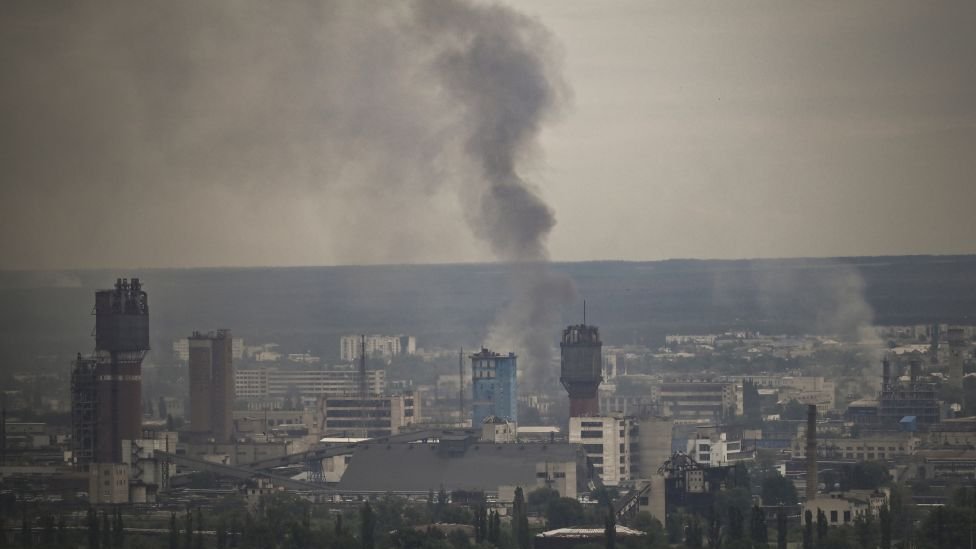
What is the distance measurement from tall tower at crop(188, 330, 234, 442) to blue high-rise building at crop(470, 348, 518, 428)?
22.5 ft

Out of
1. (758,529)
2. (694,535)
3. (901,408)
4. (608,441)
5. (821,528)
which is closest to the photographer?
(758,529)

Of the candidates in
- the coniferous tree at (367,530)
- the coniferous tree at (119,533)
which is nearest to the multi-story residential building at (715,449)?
the coniferous tree at (367,530)

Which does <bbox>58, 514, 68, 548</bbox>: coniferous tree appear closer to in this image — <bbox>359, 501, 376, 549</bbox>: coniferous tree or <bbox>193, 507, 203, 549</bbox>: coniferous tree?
<bbox>193, 507, 203, 549</bbox>: coniferous tree

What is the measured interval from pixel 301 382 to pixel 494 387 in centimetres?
3172

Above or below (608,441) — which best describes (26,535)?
below

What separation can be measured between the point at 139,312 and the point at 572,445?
10788mm

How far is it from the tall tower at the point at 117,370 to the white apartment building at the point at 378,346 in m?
53.0

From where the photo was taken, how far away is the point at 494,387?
78125mm

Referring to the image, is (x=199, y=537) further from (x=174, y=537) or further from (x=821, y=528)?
(x=821, y=528)

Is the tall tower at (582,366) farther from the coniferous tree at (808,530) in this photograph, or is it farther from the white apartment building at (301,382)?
the white apartment building at (301,382)

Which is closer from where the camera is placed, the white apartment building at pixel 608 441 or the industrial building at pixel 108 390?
the industrial building at pixel 108 390

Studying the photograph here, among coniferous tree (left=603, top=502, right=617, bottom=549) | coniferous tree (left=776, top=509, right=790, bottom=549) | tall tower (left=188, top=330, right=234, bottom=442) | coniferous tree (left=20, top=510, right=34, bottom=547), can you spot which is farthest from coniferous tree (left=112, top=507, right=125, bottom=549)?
tall tower (left=188, top=330, right=234, bottom=442)

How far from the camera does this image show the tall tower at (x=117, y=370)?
66.7 metres

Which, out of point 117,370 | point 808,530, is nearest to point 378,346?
point 117,370
